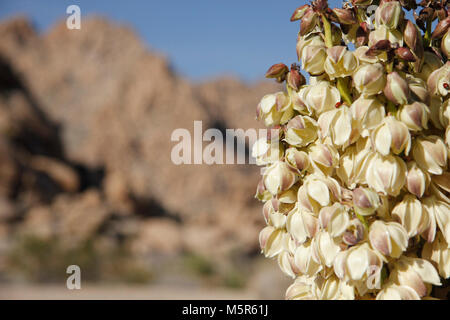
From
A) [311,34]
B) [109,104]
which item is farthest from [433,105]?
[109,104]

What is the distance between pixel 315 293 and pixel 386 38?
288 millimetres

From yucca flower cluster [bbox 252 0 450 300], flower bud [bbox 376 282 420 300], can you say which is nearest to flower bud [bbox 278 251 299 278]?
yucca flower cluster [bbox 252 0 450 300]

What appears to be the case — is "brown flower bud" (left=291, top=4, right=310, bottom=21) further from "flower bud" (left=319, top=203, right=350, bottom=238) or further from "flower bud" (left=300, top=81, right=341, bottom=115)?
"flower bud" (left=319, top=203, right=350, bottom=238)

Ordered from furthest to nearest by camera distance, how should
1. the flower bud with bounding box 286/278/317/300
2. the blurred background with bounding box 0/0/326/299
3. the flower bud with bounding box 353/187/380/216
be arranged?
the blurred background with bounding box 0/0/326/299 → the flower bud with bounding box 286/278/317/300 → the flower bud with bounding box 353/187/380/216

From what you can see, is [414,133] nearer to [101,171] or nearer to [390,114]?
[390,114]

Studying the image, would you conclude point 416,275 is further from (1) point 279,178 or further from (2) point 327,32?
(2) point 327,32

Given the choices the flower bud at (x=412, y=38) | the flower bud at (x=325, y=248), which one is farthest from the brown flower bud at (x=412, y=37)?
the flower bud at (x=325, y=248)

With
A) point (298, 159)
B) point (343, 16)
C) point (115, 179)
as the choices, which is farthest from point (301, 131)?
point (115, 179)

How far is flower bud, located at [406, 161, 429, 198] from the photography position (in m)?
0.45

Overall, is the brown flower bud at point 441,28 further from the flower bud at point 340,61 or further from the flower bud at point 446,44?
the flower bud at point 340,61

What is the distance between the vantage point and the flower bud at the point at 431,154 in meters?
0.45

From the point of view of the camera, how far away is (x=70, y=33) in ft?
56.2

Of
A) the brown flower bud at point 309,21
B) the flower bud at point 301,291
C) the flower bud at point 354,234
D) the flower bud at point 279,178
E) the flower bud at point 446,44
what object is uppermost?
the brown flower bud at point 309,21

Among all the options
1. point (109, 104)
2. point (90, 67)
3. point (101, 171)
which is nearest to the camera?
point (101, 171)
